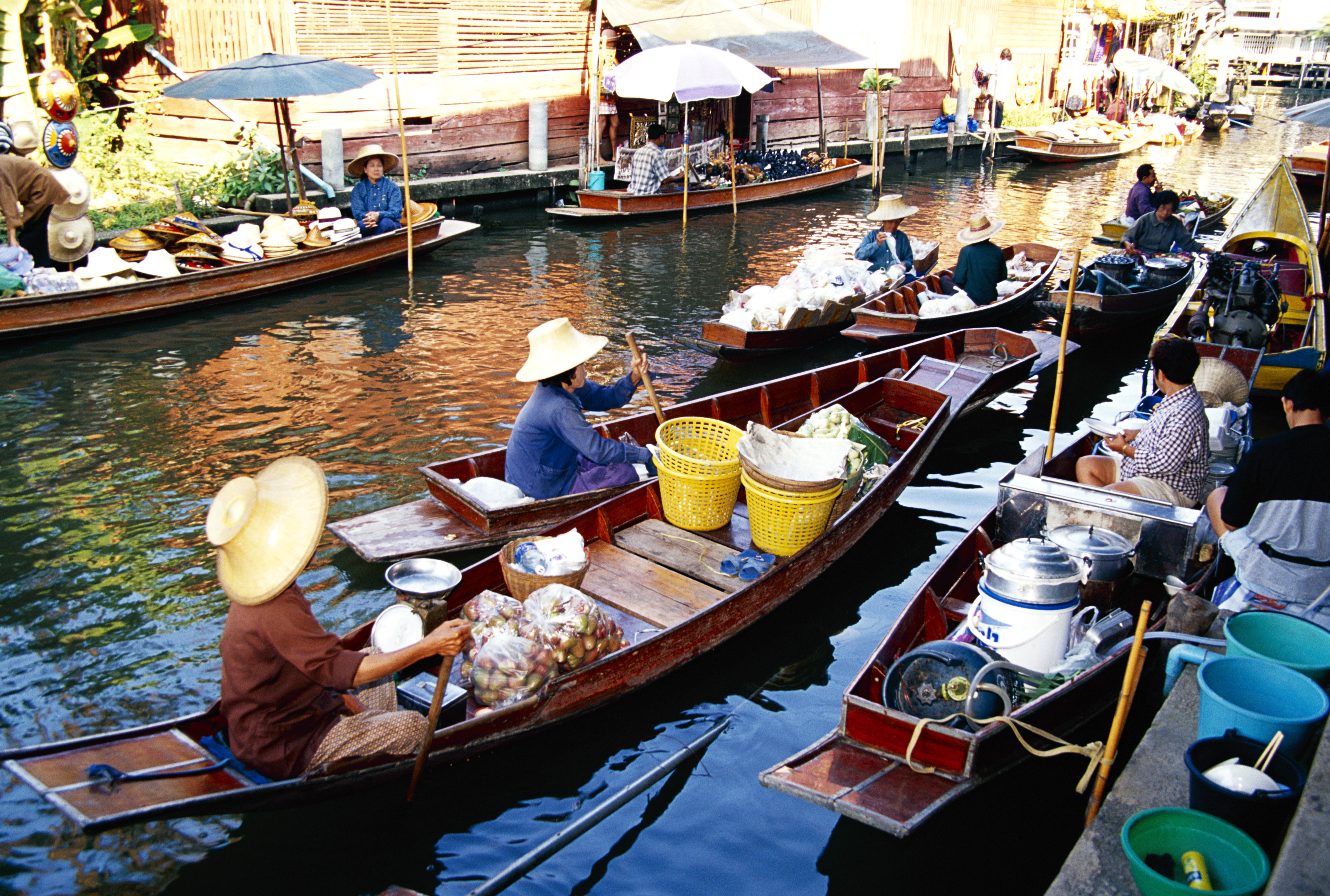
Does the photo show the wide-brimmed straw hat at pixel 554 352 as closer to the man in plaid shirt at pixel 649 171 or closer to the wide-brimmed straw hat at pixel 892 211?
the wide-brimmed straw hat at pixel 892 211

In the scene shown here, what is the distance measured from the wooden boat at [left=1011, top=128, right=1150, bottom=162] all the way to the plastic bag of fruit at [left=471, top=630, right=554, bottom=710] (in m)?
25.8

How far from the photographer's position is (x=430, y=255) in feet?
48.1

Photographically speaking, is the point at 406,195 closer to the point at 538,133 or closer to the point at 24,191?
the point at 24,191

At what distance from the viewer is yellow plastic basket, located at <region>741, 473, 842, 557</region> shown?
18.3 feet

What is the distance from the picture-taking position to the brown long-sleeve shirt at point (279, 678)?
3.47m

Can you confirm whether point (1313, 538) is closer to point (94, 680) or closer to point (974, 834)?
point (974, 834)

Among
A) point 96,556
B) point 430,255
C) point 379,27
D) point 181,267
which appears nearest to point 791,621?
point 96,556

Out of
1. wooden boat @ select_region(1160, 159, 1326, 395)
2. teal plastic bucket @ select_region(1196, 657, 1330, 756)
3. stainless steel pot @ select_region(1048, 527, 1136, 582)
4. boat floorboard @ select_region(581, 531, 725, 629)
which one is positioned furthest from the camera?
wooden boat @ select_region(1160, 159, 1326, 395)

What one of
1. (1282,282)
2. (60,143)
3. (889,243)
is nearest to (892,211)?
(889,243)

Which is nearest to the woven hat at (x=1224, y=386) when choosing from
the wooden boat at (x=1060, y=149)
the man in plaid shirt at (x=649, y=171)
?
the man in plaid shirt at (x=649, y=171)

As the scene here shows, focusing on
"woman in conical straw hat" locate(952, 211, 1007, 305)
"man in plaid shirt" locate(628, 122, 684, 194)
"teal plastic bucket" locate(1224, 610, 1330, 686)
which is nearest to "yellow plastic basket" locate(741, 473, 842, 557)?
"teal plastic bucket" locate(1224, 610, 1330, 686)

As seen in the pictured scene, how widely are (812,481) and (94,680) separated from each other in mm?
4177

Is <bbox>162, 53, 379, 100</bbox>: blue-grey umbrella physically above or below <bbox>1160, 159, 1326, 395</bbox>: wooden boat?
above

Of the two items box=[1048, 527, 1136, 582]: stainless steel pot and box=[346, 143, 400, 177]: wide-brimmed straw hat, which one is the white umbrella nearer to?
box=[346, 143, 400, 177]: wide-brimmed straw hat
